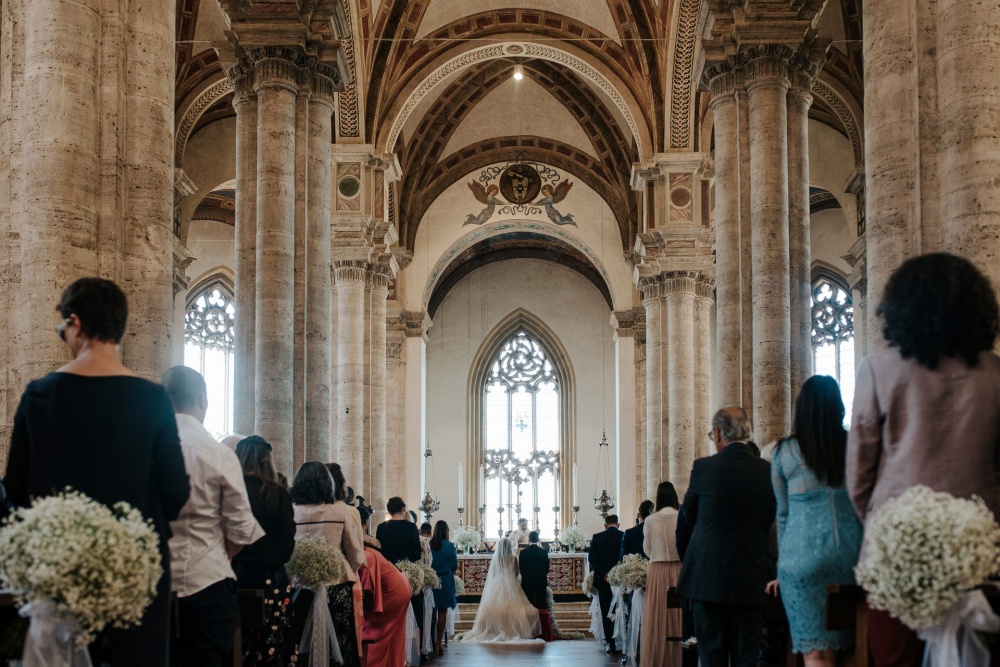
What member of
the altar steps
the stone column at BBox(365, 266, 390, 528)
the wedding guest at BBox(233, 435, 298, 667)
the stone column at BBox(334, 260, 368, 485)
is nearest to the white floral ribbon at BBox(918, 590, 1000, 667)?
the wedding guest at BBox(233, 435, 298, 667)

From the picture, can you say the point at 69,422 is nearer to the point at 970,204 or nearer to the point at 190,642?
the point at 190,642

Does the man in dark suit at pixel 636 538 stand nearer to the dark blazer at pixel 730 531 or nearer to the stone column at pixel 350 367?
the dark blazer at pixel 730 531

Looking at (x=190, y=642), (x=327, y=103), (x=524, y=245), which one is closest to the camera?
(x=190, y=642)

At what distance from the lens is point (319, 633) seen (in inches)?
300

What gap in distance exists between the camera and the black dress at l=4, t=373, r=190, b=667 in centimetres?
389

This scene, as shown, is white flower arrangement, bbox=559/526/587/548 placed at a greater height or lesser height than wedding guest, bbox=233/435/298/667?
lesser

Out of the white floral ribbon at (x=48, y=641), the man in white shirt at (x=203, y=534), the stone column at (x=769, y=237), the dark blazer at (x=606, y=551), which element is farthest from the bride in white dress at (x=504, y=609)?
the white floral ribbon at (x=48, y=641)

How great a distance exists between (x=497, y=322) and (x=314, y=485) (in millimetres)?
28564

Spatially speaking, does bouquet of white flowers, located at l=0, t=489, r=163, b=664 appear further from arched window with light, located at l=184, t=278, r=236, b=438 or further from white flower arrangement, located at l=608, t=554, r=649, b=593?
arched window with light, located at l=184, t=278, r=236, b=438

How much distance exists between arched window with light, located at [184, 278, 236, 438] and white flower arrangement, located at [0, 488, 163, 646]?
999 inches

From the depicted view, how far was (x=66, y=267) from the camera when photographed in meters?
6.54

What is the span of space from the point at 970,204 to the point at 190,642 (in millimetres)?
4679

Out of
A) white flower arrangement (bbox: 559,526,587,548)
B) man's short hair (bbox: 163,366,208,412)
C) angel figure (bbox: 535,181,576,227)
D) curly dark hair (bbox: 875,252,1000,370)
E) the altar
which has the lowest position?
the altar

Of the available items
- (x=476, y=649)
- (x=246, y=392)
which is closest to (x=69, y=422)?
(x=246, y=392)
